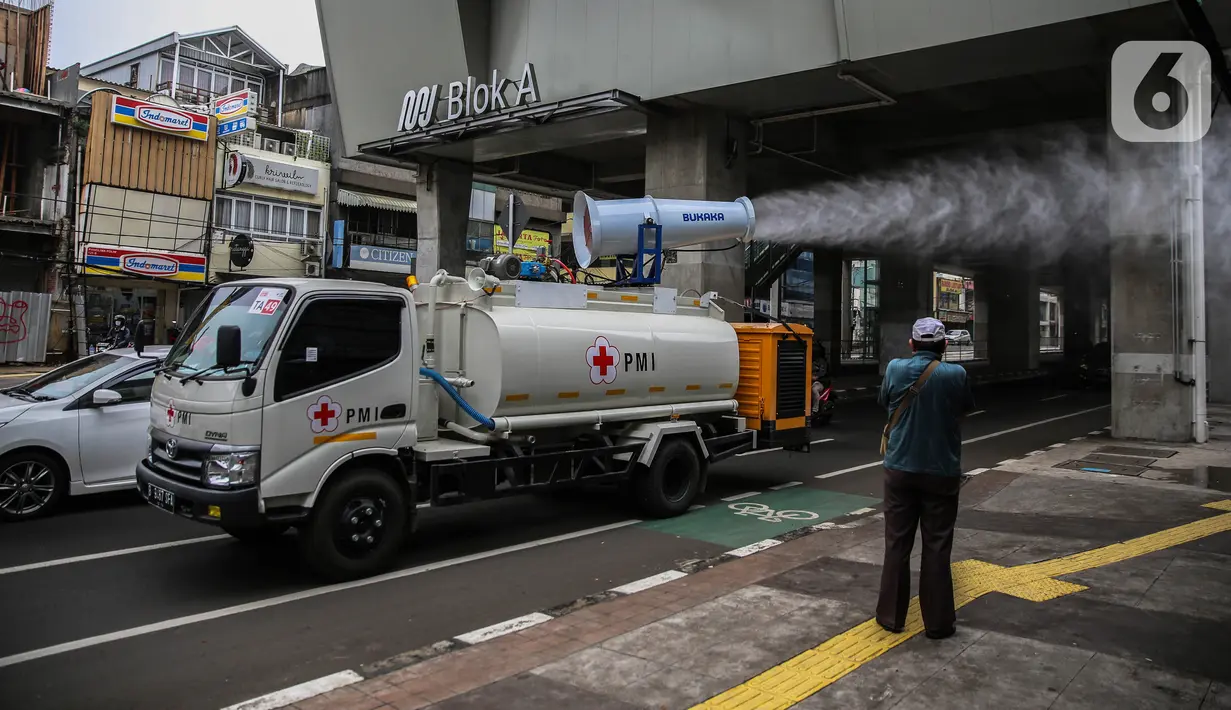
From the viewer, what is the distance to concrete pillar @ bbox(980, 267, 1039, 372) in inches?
1571

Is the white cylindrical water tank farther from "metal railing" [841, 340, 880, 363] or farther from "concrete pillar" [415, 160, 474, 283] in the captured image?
"metal railing" [841, 340, 880, 363]

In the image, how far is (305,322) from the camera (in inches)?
240

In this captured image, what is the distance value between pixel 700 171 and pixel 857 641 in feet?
41.8

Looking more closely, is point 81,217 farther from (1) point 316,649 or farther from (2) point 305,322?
(1) point 316,649

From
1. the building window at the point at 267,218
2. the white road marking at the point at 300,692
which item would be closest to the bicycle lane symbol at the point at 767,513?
the white road marking at the point at 300,692

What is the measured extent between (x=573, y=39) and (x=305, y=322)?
1274 centimetres

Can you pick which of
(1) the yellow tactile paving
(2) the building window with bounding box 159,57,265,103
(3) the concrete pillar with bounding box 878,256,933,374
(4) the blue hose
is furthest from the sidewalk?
(2) the building window with bounding box 159,57,265,103

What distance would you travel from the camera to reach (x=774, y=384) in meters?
9.76

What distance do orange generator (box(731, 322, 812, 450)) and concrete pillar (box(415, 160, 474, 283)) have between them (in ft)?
44.9

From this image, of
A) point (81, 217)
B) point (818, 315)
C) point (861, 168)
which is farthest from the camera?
point (818, 315)

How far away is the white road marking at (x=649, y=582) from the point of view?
6.00m

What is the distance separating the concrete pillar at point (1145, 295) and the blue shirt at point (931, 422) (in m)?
11.7

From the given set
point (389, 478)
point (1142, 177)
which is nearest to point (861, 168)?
point (1142, 177)

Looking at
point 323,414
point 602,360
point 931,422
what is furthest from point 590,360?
point 931,422
